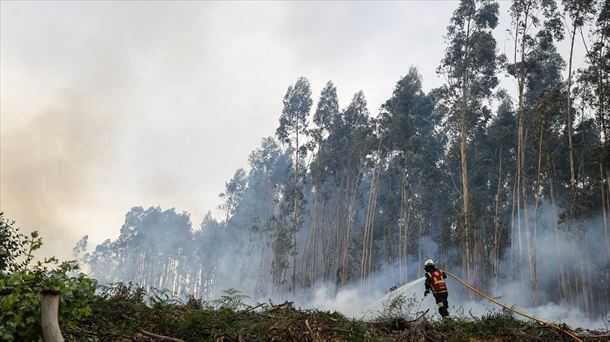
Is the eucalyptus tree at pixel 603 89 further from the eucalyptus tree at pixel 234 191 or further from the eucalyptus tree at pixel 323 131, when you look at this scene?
the eucalyptus tree at pixel 234 191

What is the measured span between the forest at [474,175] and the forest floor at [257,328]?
15.8m

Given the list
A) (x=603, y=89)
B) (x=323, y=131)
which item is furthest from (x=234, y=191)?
(x=603, y=89)

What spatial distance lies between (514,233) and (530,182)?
380cm

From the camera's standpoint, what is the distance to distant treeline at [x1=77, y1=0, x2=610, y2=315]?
23.1m

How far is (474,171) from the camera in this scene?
32656 millimetres

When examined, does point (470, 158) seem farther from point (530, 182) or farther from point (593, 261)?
point (593, 261)

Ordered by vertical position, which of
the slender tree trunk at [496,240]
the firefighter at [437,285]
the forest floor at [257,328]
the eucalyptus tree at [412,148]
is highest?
the eucalyptus tree at [412,148]

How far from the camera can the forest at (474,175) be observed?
910 inches

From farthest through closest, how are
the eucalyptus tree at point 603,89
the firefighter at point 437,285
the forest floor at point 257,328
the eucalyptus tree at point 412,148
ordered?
the eucalyptus tree at point 412,148, the eucalyptus tree at point 603,89, the firefighter at point 437,285, the forest floor at point 257,328

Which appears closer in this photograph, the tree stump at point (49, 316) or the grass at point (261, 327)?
the tree stump at point (49, 316)

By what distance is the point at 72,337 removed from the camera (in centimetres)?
433

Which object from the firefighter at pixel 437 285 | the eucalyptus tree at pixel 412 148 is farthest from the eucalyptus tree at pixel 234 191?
the firefighter at pixel 437 285

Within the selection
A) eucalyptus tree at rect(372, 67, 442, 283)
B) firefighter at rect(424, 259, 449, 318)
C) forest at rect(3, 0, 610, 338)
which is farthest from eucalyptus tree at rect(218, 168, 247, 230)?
firefighter at rect(424, 259, 449, 318)

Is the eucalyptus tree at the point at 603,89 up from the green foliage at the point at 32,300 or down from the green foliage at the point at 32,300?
up
